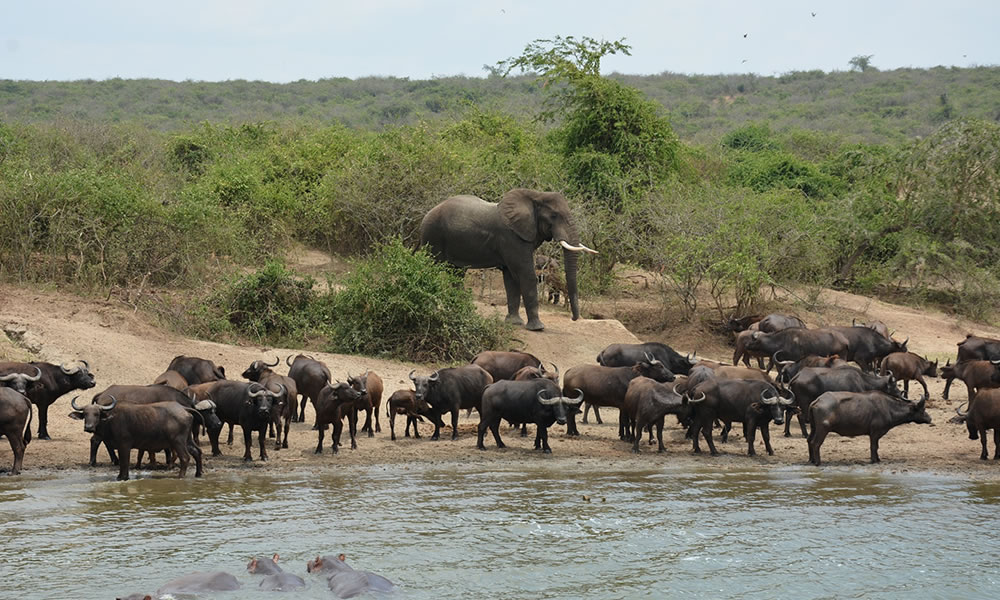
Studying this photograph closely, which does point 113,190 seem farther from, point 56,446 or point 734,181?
point 734,181

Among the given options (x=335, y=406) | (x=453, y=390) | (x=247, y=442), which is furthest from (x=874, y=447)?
(x=247, y=442)

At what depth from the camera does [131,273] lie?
60.4 feet

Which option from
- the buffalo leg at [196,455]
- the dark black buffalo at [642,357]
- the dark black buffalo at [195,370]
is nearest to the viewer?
the buffalo leg at [196,455]

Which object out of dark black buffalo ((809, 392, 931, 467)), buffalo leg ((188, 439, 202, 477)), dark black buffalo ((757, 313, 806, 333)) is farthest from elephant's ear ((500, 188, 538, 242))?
buffalo leg ((188, 439, 202, 477))

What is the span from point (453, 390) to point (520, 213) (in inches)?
244

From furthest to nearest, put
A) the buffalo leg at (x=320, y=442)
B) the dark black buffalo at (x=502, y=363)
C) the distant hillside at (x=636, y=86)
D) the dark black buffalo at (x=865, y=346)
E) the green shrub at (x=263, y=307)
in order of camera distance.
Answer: the distant hillside at (x=636, y=86) < the dark black buffalo at (x=865, y=346) < the green shrub at (x=263, y=307) < the dark black buffalo at (x=502, y=363) < the buffalo leg at (x=320, y=442)

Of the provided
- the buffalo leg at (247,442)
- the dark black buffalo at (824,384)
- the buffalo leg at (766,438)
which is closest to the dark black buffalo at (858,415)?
the buffalo leg at (766,438)

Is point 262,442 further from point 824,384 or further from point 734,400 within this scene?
point 824,384

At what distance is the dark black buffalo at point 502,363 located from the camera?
50.6 ft

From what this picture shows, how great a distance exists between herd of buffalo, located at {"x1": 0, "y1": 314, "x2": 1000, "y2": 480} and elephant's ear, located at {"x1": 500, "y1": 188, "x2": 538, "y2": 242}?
4.25 meters

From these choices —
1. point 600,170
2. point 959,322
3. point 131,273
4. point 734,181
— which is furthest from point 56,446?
point 734,181

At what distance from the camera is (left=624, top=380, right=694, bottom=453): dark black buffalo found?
1338cm

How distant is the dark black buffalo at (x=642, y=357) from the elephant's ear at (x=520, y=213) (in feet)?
11.5

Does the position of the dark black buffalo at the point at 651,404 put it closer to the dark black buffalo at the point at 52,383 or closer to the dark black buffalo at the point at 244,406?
the dark black buffalo at the point at 244,406
